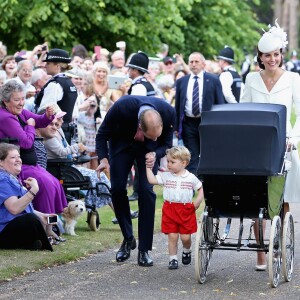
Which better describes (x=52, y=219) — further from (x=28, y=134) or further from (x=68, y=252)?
(x=28, y=134)

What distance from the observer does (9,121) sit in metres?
12.1

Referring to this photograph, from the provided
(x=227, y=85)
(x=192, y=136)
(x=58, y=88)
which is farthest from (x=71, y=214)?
(x=227, y=85)

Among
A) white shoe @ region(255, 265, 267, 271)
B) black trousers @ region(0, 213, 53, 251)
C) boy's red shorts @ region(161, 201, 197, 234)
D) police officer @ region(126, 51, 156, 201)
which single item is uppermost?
police officer @ region(126, 51, 156, 201)

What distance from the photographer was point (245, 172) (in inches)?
380

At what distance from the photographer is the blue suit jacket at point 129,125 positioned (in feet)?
36.1

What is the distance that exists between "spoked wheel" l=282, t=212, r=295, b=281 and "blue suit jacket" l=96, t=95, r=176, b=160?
4.94 feet

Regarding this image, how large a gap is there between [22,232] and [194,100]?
5.97m

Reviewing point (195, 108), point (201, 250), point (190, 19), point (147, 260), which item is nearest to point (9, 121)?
point (147, 260)

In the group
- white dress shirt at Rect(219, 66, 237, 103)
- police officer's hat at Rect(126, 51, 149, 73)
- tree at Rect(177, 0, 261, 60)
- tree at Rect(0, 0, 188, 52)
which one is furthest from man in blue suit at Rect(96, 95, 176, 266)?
tree at Rect(177, 0, 261, 60)

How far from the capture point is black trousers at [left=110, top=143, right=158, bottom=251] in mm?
11133

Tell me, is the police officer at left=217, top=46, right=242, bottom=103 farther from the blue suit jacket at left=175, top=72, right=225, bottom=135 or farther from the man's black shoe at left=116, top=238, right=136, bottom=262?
the man's black shoe at left=116, top=238, right=136, bottom=262

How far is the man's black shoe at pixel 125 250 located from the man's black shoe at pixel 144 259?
A: 28cm

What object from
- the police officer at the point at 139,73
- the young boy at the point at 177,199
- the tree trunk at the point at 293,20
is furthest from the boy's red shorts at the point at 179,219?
the tree trunk at the point at 293,20

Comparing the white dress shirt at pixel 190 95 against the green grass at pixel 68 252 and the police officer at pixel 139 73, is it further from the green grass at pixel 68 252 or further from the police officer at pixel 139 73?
the green grass at pixel 68 252
